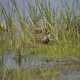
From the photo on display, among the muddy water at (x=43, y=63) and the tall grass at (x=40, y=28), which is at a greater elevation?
the tall grass at (x=40, y=28)

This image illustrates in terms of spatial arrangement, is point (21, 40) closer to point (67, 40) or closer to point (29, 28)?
point (29, 28)

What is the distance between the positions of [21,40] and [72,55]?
402mm

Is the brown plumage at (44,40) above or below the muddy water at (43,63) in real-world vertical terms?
above

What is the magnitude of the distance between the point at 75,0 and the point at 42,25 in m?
0.32

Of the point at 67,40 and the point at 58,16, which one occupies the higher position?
A: the point at 58,16

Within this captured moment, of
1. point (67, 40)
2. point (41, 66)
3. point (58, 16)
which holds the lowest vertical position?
point (41, 66)

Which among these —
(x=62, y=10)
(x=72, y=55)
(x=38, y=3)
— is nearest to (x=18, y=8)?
(x=38, y=3)

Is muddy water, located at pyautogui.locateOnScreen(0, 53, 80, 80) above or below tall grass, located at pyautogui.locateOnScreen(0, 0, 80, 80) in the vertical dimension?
below

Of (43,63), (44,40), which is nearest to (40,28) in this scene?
(44,40)

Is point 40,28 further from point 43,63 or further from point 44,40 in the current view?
point 43,63

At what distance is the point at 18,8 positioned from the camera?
2.56m

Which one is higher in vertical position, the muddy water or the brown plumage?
the brown plumage

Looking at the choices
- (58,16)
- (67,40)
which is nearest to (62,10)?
(58,16)

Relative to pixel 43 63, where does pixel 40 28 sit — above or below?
above
